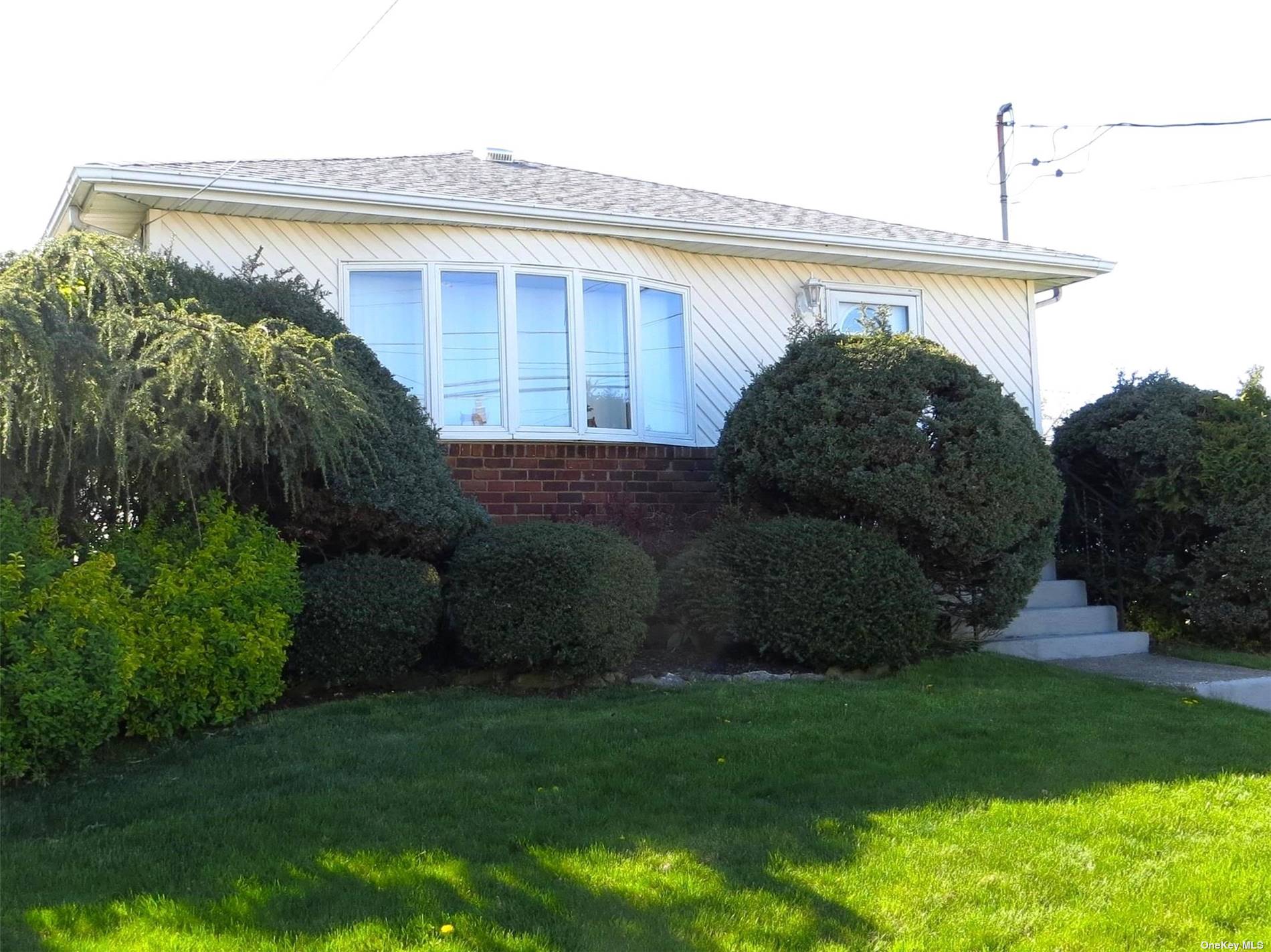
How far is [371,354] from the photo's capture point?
827 centimetres

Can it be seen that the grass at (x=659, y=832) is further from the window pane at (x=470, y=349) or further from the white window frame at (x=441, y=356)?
the window pane at (x=470, y=349)

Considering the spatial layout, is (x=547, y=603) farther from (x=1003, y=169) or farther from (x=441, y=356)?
(x=1003, y=169)

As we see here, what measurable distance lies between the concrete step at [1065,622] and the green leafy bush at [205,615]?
19.3 ft

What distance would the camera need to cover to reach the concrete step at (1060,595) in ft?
35.8

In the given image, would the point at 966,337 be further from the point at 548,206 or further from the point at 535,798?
the point at 535,798

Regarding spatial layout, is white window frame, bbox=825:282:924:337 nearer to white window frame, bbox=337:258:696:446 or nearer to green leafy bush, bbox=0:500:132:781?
white window frame, bbox=337:258:696:446

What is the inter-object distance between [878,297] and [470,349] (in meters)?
4.28

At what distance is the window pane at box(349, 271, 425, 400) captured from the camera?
386 inches

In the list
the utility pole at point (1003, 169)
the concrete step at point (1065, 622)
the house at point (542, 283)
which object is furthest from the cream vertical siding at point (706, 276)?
the utility pole at point (1003, 169)

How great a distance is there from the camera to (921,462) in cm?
873

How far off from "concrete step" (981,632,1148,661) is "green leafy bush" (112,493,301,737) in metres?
5.46

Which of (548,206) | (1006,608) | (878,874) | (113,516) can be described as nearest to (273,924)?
(878,874)

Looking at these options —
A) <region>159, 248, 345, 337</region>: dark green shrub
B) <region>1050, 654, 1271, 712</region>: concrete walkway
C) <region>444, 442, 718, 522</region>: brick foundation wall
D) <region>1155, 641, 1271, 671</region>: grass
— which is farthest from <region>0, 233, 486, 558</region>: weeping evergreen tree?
<region>1155, 641, 1271, 671</region>: grass

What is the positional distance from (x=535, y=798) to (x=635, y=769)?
0.63 meters
